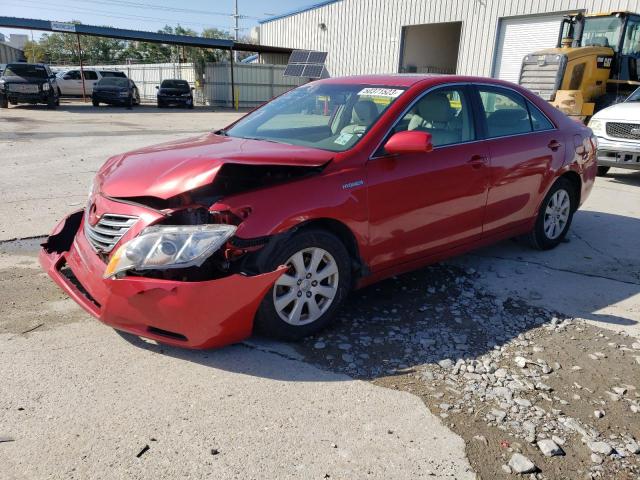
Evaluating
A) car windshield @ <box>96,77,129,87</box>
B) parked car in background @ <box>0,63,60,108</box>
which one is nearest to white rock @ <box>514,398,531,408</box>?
parked car in background @ <box>0,63,60,108</box>

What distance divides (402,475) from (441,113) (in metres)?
2.82

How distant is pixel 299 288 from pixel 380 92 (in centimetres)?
170

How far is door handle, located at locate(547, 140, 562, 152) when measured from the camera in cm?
507

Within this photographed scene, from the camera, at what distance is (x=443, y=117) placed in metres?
4.23

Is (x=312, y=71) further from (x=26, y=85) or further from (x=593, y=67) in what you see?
(x=593, y=67)

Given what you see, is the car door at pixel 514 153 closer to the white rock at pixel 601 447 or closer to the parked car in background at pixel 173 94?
the white rock at pixel 601 447

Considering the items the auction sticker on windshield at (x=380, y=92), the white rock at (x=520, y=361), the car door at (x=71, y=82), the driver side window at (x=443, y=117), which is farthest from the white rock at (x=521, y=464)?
the car door at (x=71, y=82)

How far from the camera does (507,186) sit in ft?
15.2

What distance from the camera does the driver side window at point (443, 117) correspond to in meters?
4.04

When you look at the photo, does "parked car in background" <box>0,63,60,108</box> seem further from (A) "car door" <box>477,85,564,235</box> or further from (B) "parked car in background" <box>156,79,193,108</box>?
(A) "car door" <box>477,85,564,235</box>

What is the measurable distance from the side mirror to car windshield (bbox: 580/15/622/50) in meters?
12.3

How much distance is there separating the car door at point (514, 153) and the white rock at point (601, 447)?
2.24 meters

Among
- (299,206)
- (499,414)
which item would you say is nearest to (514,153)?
(299,206)

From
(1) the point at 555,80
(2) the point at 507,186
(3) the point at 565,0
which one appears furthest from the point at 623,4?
(2) the point at 507,186
